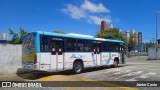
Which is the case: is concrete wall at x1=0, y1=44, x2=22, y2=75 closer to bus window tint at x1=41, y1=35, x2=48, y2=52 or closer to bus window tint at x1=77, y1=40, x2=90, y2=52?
bus window tint at x1=41, y1=35, x2=48, y2=52

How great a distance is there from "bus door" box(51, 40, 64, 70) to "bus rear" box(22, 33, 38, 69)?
1248 millimetres

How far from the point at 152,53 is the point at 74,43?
39851mm

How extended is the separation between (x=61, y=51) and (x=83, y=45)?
266 cm

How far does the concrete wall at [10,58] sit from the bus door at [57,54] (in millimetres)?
3083

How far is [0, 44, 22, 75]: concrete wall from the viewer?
1706 centimetres

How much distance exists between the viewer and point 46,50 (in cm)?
1562

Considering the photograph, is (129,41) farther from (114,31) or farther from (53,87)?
(53,87)

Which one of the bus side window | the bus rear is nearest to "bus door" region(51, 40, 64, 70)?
the bus side window

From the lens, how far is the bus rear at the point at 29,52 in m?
15.3

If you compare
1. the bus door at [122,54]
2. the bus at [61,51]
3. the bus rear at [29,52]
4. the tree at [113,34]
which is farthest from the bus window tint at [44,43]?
the tree at [113,34]

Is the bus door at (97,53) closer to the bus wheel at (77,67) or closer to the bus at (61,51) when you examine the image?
the bus at (61,51)

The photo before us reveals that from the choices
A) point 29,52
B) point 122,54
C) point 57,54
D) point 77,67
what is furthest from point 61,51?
point 122,54

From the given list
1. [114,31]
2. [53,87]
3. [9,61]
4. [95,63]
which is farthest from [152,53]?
[53,87]

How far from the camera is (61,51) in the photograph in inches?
658
